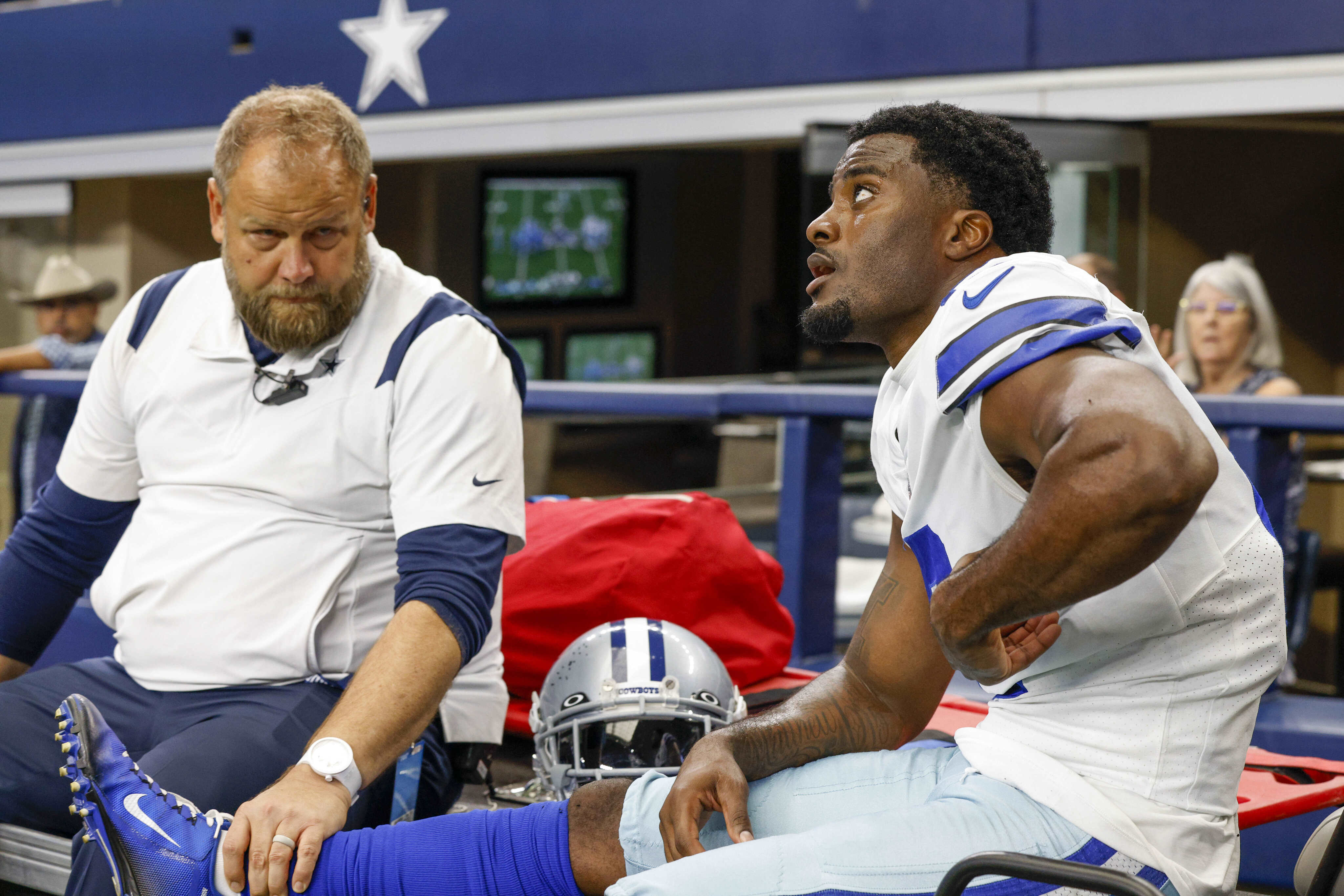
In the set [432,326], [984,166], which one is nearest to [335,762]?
[432,326]

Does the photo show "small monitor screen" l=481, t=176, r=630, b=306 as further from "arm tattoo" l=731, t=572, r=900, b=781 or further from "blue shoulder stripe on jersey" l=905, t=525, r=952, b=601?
"blue shoulder stripe on jersey" l=905, t=525, r=952, b=601

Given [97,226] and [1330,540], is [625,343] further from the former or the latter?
[1330,540]

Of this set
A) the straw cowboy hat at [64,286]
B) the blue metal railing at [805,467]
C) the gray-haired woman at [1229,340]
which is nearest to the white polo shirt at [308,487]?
the blue metal railing at [805,467]

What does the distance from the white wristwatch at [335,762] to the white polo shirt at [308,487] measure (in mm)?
300

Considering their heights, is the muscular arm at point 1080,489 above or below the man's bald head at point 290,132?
below

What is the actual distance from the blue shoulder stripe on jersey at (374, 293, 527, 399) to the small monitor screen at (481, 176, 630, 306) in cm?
795

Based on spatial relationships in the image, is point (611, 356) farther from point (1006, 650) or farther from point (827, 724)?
point (1006, 650)

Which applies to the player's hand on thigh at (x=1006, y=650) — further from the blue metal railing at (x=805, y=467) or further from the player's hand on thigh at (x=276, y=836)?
the blue metal railing at (x=805, y=467)

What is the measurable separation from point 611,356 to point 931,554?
9353 millimetres

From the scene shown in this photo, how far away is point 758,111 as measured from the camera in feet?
19.3

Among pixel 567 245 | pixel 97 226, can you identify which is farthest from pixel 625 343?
pixel 97 226

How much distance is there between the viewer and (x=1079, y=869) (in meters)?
1.12

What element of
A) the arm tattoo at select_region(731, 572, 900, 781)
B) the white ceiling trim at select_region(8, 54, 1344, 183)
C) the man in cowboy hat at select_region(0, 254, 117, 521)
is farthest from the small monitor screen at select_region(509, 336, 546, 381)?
the arm tattoo at select_region(731, 572, 900, 781)

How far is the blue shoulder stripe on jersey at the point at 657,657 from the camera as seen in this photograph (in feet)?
6.61
